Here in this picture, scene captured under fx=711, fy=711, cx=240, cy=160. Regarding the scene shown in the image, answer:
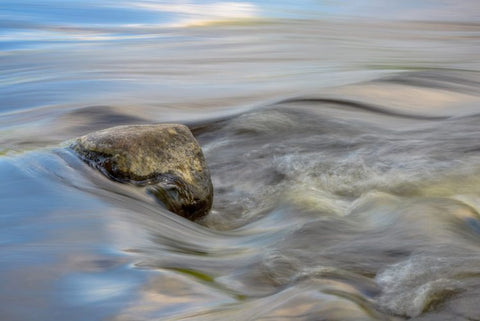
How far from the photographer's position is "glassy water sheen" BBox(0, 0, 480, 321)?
259 cm

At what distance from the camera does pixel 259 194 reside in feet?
14.5

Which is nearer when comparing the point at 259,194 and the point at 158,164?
the point at 158,164

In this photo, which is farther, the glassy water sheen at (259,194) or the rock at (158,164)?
the rock at (158,164)

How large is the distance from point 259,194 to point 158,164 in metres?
0.73

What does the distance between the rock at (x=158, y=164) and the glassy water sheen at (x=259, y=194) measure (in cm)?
9

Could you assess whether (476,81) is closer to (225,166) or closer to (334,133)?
(334,133)

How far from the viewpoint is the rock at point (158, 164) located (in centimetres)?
395

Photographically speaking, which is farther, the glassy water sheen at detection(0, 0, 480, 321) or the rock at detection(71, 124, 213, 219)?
the rock at detection(71, 124, 213, 219)

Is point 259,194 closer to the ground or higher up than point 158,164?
closer to the ground

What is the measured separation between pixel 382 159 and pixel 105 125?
260 centimetres

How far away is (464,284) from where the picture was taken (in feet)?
8.96

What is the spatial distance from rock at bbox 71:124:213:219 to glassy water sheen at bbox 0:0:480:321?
92 mm

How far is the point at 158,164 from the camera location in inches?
158

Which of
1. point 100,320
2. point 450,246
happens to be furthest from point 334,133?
point 100,320
